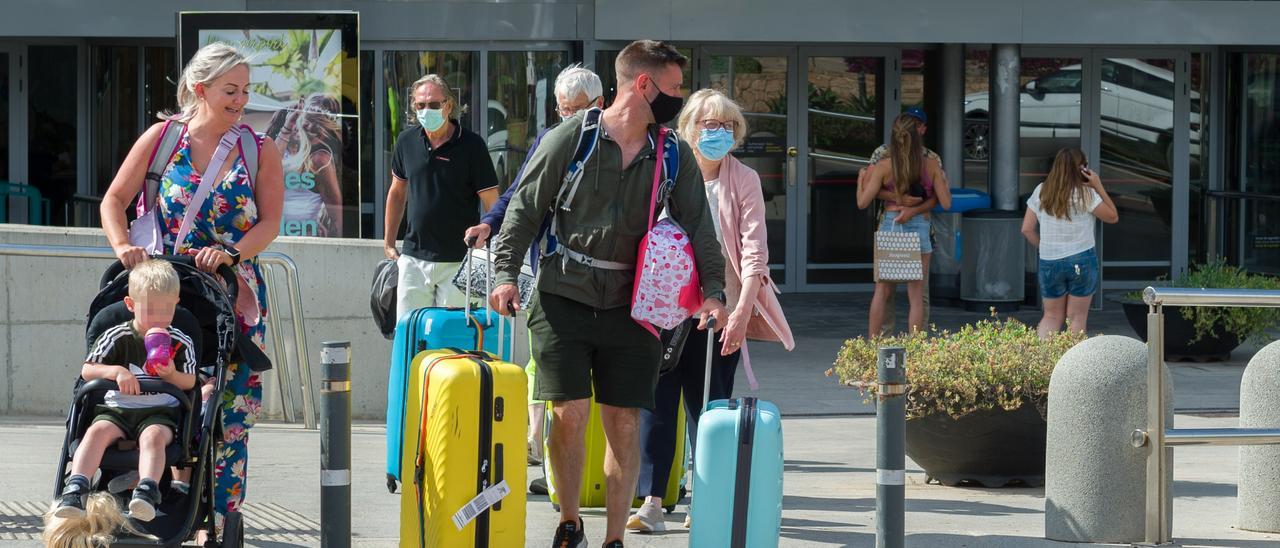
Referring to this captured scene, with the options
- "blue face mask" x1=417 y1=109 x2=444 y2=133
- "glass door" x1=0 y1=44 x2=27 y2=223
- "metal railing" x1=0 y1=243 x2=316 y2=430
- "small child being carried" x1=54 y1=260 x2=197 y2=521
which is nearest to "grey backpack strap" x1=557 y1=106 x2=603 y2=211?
"small child being carried" x1=54 y1=260 x2=197 y2=521

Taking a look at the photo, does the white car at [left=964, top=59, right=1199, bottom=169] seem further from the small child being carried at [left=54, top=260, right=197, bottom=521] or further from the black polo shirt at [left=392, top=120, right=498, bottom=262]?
the small child being carried at [left=54, top=260, right=197, bottom=521]

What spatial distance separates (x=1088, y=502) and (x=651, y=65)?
2297 millimetres

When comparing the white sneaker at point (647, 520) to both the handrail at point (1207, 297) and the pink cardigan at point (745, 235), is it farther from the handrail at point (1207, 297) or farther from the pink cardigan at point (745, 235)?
the handrail at point (1207, 297)

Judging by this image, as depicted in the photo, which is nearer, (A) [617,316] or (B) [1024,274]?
(A) [617,316]

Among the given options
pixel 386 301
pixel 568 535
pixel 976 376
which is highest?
pixel 386 301

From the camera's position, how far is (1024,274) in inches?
591

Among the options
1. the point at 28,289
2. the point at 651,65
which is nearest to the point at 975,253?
the point at 28,289

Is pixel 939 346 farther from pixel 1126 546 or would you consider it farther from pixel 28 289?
pixel 28 289

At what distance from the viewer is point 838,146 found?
16.1 meters

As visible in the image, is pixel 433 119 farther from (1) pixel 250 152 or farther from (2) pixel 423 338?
(1) pixel 250 152

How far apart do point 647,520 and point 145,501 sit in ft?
6.53

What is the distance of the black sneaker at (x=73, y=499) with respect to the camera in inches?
185

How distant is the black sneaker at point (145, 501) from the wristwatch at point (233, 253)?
2.66 feet

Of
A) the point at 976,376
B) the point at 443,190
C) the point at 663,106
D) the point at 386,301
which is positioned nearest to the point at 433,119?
the point at 443,190
